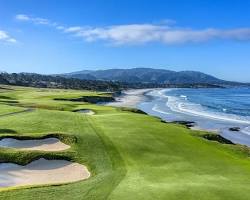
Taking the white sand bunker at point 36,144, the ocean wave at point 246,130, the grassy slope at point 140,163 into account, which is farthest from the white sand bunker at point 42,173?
the ocean wave at point 246,130

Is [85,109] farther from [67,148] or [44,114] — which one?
[67,148]

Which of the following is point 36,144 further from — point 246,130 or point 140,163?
point 246,130

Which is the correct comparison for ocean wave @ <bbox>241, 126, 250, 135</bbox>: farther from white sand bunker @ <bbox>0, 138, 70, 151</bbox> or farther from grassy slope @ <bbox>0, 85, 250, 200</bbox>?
white sand bunker @ <bbox>0, 138, 70, 151</bbox>

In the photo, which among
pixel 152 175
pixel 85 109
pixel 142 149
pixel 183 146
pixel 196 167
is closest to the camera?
pixel 152 175

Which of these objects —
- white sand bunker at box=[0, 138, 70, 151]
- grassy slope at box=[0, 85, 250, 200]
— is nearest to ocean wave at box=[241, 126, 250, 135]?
grassy slope at box=[0, 85, 250, 200]

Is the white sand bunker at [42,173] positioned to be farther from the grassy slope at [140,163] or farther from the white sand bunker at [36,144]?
the white sand bunker at [36,144]

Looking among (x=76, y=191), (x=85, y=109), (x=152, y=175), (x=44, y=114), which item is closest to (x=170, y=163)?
(x=152, y=175)

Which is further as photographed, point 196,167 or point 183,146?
point 183,146
